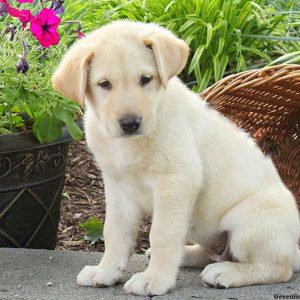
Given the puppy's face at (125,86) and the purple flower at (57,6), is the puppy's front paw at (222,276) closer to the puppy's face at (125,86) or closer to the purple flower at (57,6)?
the puppy's face at (125,86)

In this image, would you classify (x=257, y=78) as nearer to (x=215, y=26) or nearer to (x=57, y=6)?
(x=57, y=6)

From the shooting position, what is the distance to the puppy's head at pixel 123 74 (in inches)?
128

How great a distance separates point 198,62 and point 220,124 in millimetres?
2471

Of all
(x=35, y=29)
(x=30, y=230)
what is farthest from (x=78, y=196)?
(x=35, y=29)

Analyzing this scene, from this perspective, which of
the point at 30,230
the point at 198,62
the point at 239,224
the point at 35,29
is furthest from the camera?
the point at 198,62

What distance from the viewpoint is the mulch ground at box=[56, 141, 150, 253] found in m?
4.85

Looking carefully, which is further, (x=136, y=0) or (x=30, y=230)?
(x=136, y=0)

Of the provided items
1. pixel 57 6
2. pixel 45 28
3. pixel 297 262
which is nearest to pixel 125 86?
pixel 45 28

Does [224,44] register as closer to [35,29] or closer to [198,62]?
[198,62]

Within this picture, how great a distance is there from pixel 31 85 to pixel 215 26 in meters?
2.54

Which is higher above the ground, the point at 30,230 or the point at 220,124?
the point at 220,124

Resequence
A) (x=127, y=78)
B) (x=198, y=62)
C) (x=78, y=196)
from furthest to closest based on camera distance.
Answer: (x=198, y=62) → (x=78, y=196) → (x=127, y=78)

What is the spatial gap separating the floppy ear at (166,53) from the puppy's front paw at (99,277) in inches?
36.7

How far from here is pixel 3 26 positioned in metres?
4.45
